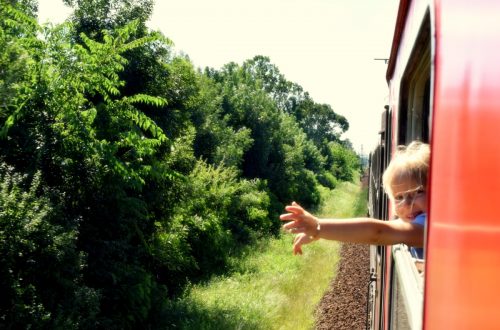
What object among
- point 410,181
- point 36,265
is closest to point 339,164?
point 36,265

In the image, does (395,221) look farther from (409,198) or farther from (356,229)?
(356,229)

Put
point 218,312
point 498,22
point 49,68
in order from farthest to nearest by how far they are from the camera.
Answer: point 218,312 → point 49,68 → point 498,22

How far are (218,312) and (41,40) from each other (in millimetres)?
5258

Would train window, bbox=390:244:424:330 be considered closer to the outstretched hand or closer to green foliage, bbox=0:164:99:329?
the outstretched hand

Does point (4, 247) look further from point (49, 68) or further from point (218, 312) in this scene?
point (218, 312)

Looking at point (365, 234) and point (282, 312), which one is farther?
point (282, 312)

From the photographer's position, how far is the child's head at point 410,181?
184 cm

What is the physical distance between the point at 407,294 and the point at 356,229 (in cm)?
27

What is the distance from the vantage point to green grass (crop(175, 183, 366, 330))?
884 centimetres

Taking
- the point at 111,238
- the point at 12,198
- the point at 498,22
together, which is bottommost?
the point at 111,238

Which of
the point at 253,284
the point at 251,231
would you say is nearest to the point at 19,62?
the point at 253,284

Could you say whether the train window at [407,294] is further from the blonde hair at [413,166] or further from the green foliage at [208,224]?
the green foliage at [208,224]

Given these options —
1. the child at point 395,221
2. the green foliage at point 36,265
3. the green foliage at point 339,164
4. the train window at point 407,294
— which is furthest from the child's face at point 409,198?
the green foliage at point 339,164

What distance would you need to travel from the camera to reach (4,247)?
4.71 metres
